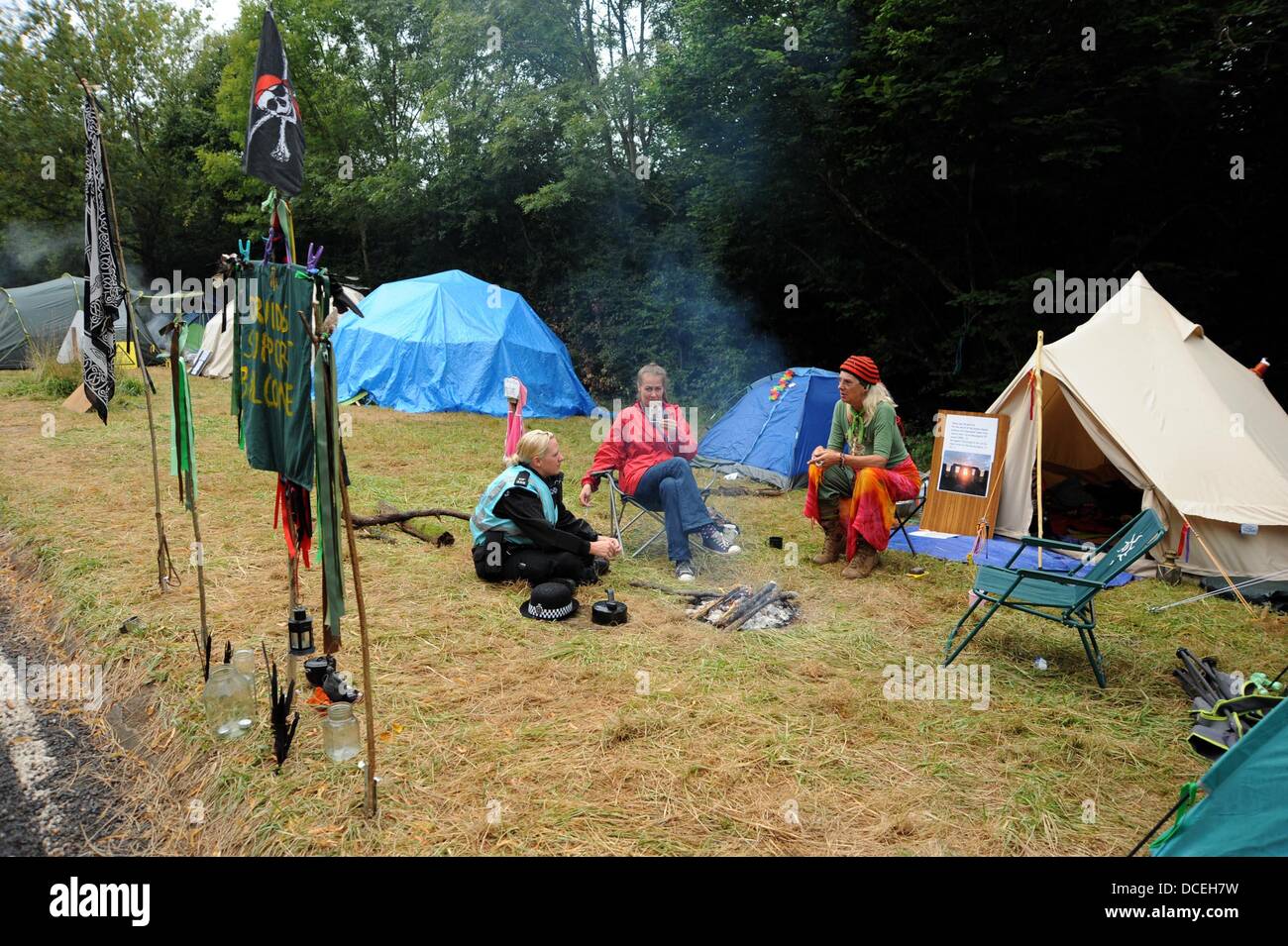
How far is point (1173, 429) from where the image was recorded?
532cm

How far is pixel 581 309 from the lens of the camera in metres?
16.0

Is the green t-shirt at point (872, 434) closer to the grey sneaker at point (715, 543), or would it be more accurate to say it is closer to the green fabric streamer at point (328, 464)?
the grey sneaker at point (715, 543)

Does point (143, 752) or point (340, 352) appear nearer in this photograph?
point (143, 752)

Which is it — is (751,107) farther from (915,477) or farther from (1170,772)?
(1170,772)

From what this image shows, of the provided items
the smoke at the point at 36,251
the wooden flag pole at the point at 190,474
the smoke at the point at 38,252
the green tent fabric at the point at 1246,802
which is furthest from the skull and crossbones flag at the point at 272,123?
the smoke at the point at 36,251

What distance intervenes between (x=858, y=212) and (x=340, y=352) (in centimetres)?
873

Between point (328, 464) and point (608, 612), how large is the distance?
212 centimetres

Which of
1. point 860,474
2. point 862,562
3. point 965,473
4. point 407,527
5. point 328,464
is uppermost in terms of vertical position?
point 328,464

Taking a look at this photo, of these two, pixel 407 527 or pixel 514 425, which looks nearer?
pixel 407 527

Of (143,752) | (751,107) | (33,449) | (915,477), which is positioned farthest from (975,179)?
(33,449)

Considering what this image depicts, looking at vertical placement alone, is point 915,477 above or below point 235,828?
above

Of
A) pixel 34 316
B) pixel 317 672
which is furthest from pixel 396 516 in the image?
pixel 34 316

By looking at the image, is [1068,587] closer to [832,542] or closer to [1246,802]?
[832,542]

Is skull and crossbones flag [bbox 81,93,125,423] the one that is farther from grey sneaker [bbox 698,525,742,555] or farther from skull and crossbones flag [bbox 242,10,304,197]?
grey sneaker [bbox 698,525,742,555]
